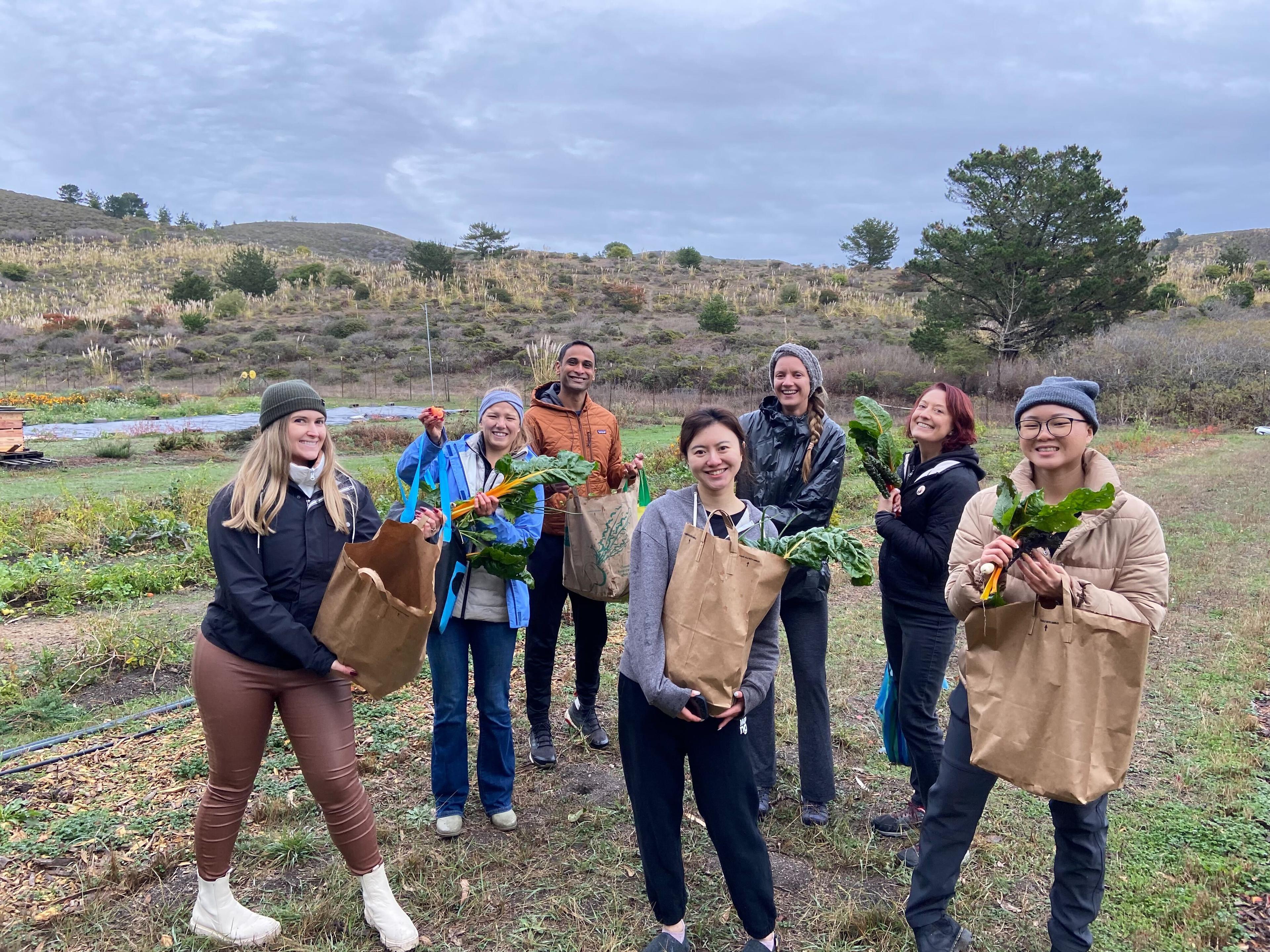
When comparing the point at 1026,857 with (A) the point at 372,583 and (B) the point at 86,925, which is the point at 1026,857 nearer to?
(A) the point at 372,583

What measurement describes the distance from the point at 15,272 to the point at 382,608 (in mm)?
58951

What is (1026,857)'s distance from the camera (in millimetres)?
3238

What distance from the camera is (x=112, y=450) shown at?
1486 centimetres

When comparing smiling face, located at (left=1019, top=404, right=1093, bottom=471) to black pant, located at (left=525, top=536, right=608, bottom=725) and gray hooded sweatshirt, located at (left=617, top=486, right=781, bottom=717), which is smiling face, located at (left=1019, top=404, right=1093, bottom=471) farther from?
black pant, located at (left=525, top=536, right=608, bottom=725)

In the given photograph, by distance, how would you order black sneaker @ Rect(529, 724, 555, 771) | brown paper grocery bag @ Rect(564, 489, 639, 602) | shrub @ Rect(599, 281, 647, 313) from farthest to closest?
shrub @ Rect(599, 281, 647, 313) → black sneaker @ Rect(529, 724, 555, 771) → brown paper grocery bag @ Rect(564, 489, 639, 602)

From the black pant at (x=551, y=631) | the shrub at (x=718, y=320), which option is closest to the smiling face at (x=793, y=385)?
the black pant at (x=551, y=631)

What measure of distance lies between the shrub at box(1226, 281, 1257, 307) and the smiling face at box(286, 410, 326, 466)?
46901 mm

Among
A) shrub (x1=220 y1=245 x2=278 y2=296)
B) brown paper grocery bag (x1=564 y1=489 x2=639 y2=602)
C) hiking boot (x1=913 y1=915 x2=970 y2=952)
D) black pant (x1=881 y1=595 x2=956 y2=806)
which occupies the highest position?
shrub (x1=220 y1=245 x2=278 y2=296)

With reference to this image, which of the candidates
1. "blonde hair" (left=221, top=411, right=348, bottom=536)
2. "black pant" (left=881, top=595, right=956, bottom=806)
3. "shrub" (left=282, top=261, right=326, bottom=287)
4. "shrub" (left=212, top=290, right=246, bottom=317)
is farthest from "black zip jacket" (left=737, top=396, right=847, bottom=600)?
"shrub" (left=282, top=261, right=326, bottom=287)

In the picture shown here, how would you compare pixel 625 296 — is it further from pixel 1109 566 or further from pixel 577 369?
pixel 1109 566

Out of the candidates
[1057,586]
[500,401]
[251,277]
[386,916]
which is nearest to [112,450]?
[500,401]

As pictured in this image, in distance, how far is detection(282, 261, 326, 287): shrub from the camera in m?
47.1

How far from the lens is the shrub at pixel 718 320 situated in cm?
3522

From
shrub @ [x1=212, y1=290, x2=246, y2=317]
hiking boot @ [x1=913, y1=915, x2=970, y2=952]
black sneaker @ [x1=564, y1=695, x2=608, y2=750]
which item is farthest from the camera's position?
shrub @ [x1=212, y1=290, x2=246, y2=317]
